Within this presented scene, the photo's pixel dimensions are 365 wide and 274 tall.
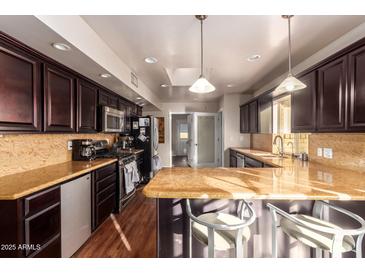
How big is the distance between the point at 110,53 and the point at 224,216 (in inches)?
92.9

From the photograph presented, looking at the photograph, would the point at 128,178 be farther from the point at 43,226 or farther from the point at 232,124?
the point at 232,124

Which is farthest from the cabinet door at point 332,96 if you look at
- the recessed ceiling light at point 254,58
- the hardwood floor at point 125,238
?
the hardwood floor at point 125,238

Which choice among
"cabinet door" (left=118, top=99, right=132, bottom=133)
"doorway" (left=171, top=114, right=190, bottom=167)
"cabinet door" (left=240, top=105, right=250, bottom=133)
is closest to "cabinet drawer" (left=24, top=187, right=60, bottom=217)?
"cabinet door" (left=118, top=99, right=132, bottom=133)

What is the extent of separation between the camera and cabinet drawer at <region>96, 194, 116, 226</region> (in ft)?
8.08

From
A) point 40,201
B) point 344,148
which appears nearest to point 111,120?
point 40,201

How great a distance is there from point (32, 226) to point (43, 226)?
0.39 ft

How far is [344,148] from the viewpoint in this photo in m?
2.10

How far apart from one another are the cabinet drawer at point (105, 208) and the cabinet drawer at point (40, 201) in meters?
0.88

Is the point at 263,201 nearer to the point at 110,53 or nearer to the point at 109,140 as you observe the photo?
the point at 110,53

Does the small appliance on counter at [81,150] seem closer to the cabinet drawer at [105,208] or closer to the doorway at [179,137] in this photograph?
the cabinet drawer at [105,208]

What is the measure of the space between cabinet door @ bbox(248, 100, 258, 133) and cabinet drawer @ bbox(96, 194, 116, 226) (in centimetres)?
319

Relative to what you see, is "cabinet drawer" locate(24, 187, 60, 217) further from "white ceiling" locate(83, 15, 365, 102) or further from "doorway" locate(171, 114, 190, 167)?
"doorway" locate(171, 114, 190, 167)

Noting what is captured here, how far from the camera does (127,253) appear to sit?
2.03 m

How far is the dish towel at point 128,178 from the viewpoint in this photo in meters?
3.22
